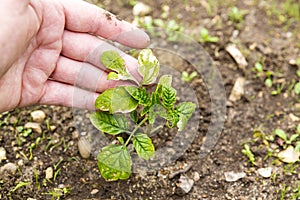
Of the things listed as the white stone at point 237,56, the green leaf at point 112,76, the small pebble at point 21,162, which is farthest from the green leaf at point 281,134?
the small pebble at point 21,162

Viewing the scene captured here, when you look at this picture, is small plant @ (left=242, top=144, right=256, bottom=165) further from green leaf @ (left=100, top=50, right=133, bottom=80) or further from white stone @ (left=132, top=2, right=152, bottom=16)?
white stone @ (left=132, top=2, right=152, bottom=16)

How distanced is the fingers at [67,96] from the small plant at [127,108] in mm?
134

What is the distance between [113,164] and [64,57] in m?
0.60

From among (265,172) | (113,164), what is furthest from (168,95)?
(265,172)

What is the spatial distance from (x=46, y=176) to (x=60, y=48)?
24.2 inches

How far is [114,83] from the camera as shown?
6.66ft

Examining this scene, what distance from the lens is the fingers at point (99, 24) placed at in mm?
2029

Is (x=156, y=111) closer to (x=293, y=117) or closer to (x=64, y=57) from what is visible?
(x=64, y=57)

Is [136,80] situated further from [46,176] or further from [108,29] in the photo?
[46,176]

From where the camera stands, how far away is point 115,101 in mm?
1855

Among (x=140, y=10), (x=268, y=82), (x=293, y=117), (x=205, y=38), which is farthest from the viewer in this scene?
(x=140, y=10)

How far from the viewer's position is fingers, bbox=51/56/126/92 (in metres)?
2.05

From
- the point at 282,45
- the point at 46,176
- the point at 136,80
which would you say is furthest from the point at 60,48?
the point at 282,45

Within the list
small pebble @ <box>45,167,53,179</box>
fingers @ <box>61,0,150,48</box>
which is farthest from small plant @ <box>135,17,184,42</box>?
small pebble @ <box>45,167,53,179</box>
